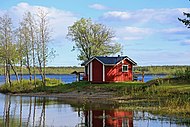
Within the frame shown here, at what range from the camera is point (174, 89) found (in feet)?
126

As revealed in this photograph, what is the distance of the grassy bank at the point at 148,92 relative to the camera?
29131 mm

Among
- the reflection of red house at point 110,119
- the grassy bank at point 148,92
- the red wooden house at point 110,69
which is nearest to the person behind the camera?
the reflection of red house at point 110,119

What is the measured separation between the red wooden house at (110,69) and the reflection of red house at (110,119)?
81.4ft

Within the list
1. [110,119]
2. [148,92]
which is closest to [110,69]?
[148,92]

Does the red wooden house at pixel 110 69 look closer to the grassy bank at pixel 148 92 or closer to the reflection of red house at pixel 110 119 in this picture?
the grassy bank at pixel 148 92

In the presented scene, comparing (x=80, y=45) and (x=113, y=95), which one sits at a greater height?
(x=80, y=45)

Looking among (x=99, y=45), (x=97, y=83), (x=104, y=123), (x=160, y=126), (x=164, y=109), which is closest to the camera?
(x=160, y=126)

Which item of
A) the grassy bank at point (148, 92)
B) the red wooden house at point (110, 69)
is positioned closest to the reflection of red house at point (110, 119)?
the grassy bank at point (148, 92)

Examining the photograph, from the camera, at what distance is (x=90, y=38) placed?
2793 inches

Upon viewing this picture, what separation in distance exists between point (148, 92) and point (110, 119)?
51.4 ft

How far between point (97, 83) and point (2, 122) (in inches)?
1157

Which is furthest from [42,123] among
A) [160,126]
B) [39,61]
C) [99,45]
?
[99,45]

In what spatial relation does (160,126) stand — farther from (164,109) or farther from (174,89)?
(174,89)

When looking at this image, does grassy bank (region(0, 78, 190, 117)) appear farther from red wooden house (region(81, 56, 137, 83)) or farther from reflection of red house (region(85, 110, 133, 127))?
reflection of red house (region(85, 110, 133, 127))
